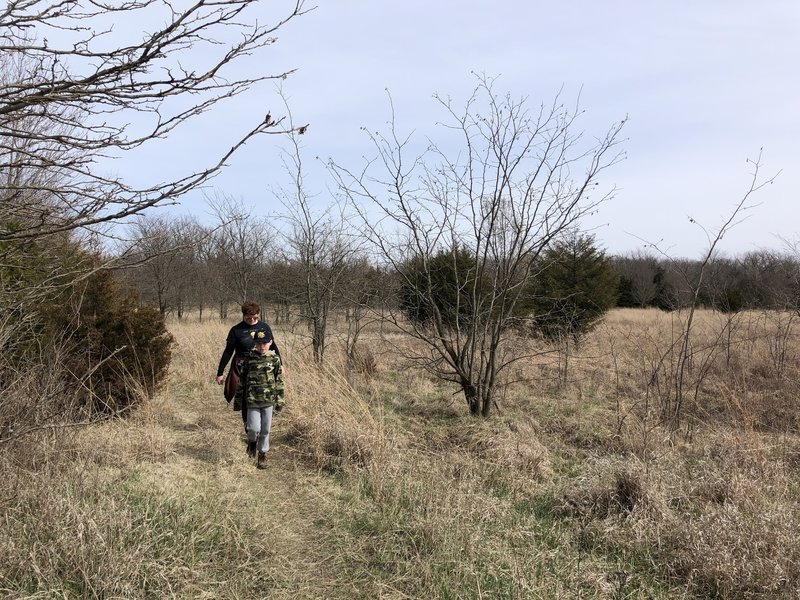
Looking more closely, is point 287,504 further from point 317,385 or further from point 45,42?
point 45,42

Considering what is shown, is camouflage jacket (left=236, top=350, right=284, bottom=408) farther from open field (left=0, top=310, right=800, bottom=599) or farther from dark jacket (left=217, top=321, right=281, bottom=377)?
open field (left=0, top=310, right=800, bottom=599)

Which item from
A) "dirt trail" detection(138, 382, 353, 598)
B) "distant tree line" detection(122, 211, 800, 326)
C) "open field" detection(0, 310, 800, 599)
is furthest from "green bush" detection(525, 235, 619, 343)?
"dirt trail" detection(138, 382, 353, 598)

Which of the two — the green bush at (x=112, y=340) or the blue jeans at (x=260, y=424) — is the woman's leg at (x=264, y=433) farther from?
the green bush at (x=112, y=340)

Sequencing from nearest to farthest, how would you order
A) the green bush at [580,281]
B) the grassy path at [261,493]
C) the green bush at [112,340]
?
the grassy path at [261,493]
the green bush at [112,340]
the green bush at [580,281]

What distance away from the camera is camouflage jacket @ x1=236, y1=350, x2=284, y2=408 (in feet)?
16.5

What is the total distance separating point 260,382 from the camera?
5.06m

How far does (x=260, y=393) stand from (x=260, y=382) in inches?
4.3

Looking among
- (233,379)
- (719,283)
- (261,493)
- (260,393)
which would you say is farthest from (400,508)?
(719,283)

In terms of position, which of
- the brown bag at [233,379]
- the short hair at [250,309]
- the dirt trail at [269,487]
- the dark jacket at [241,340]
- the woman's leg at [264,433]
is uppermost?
the short hair at [250,309]

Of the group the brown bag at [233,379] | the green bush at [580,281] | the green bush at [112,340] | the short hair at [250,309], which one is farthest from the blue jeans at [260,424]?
the green bush at [580,281]

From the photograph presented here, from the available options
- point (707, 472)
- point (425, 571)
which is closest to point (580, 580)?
point (425, 571)

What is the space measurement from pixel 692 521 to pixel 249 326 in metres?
4.18

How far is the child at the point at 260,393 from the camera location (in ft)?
16.5

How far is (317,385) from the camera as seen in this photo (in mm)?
6250
